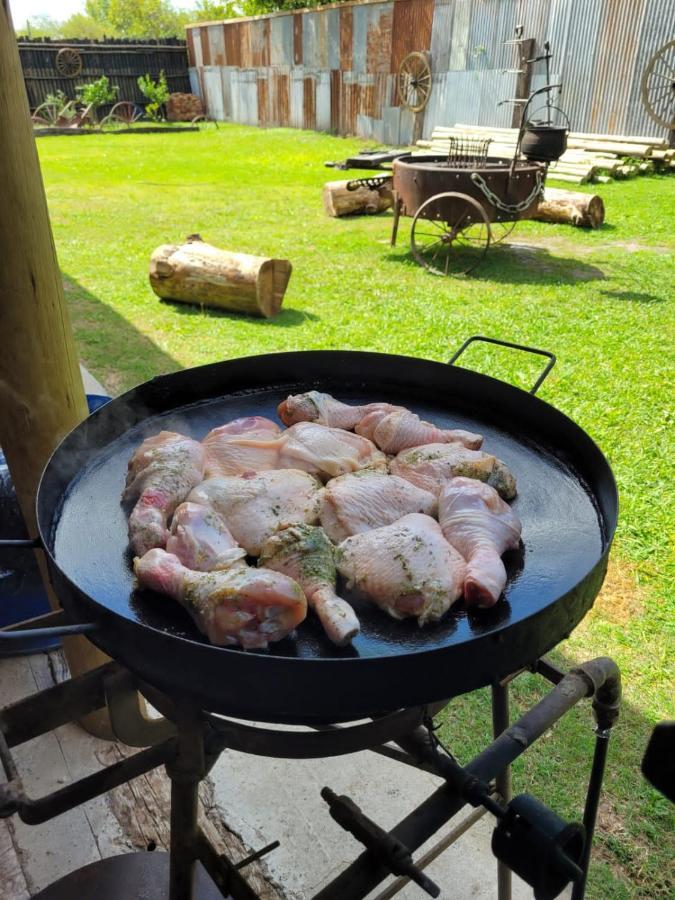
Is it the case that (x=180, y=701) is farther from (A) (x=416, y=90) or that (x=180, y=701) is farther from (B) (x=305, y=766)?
(A) (x=416, y=90)

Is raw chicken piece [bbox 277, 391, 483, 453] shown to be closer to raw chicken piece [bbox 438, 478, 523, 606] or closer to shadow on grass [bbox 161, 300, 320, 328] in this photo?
raw chicken piece [bbox 438, 478, 523, 606]

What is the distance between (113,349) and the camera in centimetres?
643

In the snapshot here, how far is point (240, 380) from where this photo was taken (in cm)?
243

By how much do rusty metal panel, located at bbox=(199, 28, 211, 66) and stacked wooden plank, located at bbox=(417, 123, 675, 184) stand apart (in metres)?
16.3

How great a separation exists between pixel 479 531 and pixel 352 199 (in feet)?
35.0

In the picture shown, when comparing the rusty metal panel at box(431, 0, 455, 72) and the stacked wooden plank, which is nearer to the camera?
the stacked wooden plank

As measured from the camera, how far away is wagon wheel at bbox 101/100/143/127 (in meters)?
25.4

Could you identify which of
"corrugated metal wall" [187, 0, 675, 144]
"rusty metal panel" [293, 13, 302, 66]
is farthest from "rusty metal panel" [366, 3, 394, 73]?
"rusty metal panel" [293, 13, 302, 66]

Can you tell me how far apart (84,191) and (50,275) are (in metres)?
13.1

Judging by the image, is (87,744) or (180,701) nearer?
(180,701)

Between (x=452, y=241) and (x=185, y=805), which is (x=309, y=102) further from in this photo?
(x=185, y=805)

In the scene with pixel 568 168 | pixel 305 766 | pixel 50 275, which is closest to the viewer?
pixel 50 275

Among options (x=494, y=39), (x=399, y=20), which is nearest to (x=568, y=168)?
(x=494, y=39)

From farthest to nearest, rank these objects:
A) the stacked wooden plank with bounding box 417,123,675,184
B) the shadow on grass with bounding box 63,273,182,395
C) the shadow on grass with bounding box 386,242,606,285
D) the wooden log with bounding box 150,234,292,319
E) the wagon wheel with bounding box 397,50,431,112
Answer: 1. the wagon wheel with bounding box 397,50,431,112
2. the stacked wooden plank with bounding box 417,123,675,184
3. the shadow on grass with bounding box 386,242,606,285
4. the wooden log with bounding box 150,234,292,319
5. the shadow on grass with bounding box 63,273,182,395
